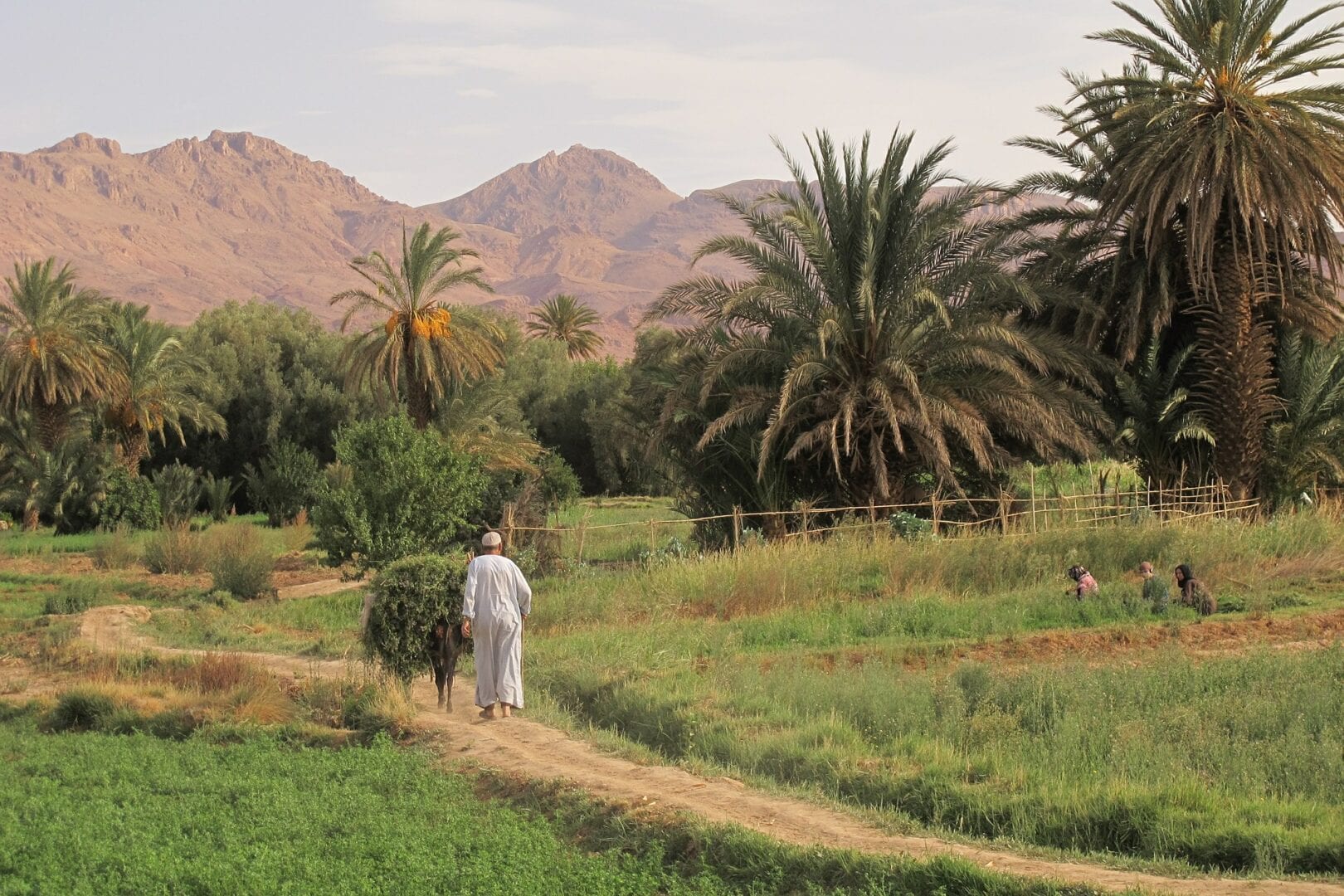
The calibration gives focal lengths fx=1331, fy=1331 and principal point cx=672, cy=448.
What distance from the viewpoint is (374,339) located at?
33812 millimetres

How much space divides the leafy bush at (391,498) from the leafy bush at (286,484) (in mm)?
19555

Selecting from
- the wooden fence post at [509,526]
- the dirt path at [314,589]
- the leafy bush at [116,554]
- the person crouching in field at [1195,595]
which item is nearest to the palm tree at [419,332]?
the leafy bush at [116,554]

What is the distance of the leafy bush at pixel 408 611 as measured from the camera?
1155 cm

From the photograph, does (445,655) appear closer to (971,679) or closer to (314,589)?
(971,679)

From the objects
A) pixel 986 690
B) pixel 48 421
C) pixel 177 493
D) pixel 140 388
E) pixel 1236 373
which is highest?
pixel 140 388

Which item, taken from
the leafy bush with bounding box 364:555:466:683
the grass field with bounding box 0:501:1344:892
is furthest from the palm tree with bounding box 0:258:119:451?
the leafy bush with bounding box 364:555:466:683

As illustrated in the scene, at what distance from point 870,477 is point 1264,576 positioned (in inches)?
281

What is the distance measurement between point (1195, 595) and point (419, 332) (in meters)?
21.4

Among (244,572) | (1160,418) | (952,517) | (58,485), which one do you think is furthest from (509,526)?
(58,485)

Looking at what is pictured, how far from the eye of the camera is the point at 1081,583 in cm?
1653

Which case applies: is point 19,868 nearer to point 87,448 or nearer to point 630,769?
point 630,769

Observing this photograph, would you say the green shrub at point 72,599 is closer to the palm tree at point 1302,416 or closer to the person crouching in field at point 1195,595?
the person crouching in field at point 1195,595

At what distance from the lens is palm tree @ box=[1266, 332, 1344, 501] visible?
2519 cm

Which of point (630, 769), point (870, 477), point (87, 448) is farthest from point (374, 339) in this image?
point (630, 769)
